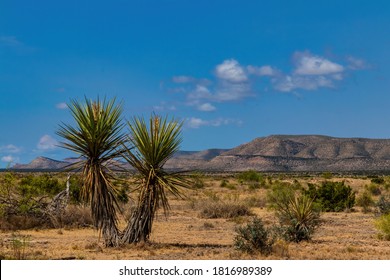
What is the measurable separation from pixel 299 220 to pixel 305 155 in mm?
145878

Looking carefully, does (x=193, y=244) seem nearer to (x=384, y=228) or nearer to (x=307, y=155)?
(x=384, y=228)

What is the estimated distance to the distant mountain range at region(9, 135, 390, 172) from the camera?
14850 centimetres

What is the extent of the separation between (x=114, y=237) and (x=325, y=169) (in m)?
135

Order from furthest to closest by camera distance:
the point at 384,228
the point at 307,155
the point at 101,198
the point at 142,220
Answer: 1. the point at 307,155
2. the point at 384,228
3. the point at 142,220
4. the point at 101,198

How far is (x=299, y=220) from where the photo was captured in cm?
1992

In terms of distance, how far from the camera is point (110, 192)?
1659 cm

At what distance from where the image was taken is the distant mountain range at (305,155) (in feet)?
487

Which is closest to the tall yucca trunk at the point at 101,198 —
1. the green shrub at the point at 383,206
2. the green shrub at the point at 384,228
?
the green shrub at the point at 384,228

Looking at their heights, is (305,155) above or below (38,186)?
above

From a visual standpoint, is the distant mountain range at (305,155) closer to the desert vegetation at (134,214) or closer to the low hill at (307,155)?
the low hill at (307,155)

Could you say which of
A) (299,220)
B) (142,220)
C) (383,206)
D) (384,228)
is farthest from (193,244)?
(383,206)

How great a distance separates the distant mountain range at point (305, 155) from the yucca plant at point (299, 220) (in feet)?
401
